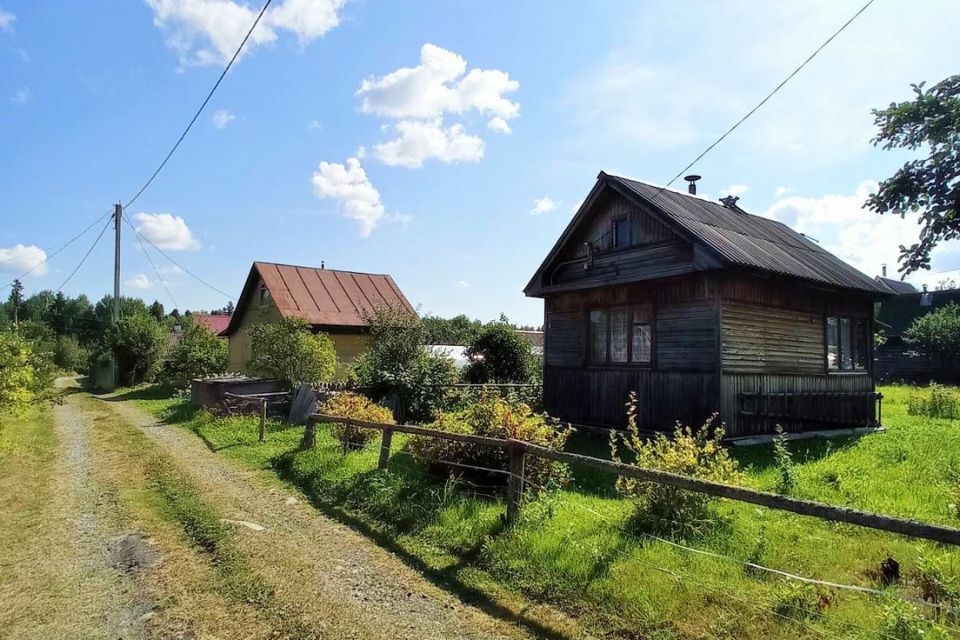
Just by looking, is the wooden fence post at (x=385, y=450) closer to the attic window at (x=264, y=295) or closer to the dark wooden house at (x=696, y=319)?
the dark wooden house at (x=696, y=319)

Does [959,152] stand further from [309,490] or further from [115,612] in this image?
[115,612]

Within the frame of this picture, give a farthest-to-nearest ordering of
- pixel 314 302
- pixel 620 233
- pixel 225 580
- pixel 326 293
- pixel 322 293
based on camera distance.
→ 1. pixel 326 293
2. pixel 322 293
3. pixel 314 302
4. pixel 620 233
5. pixel 225 580

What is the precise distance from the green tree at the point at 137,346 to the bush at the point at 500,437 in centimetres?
2745

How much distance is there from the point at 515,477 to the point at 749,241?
9930 mm

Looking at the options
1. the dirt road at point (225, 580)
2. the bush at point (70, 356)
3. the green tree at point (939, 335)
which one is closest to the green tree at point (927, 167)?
the dirt road at point (225, 580)

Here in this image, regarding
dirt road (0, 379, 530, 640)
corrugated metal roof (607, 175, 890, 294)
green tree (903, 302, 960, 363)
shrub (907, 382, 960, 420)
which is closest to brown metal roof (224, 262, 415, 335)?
corrugated metal roof (607, 175, 890, 294)

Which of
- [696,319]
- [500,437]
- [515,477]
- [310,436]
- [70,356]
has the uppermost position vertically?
[696,319]

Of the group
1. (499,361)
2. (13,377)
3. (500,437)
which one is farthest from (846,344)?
(13,377)

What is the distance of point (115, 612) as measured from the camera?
15.0 feet

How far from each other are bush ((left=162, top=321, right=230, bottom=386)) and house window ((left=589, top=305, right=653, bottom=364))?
20.0 m

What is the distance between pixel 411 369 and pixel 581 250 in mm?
5743

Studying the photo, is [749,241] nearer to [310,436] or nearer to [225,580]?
[310,436]

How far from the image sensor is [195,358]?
88.5 feet

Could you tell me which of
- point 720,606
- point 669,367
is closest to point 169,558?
point 720,606
